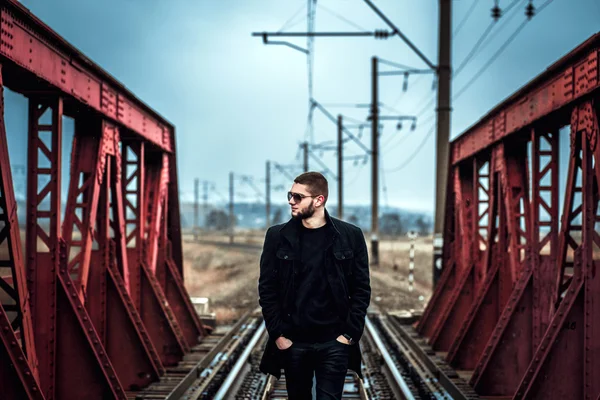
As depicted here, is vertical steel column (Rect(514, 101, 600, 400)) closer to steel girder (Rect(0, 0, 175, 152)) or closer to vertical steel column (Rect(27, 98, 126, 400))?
vertical steel column (Rect(27, 98, 126, 400))

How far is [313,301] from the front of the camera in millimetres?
4586

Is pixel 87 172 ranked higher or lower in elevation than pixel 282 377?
higher

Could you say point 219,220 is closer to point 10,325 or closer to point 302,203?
point 10,325

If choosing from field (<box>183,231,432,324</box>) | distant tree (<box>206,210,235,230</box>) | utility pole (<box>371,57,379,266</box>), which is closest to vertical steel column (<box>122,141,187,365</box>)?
field (<box>183,231,432,324</box>)

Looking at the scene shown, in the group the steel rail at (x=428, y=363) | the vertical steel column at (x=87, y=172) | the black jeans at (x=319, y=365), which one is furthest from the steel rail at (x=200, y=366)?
the black jeans at (x=319, y=365)

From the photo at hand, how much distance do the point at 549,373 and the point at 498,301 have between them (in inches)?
127

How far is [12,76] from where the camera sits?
6.29m

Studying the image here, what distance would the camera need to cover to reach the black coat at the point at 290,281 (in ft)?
15.0

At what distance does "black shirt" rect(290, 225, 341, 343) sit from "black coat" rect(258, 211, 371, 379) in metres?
0.04

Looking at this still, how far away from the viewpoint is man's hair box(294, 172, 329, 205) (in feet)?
15.1

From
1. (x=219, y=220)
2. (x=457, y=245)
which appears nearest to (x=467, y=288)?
(x=457, y=245)

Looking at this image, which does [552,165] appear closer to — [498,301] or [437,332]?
[498,301]

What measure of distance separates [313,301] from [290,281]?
0.18 m

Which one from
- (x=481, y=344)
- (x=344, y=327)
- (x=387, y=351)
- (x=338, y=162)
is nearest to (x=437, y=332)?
(x=387, y=351)
